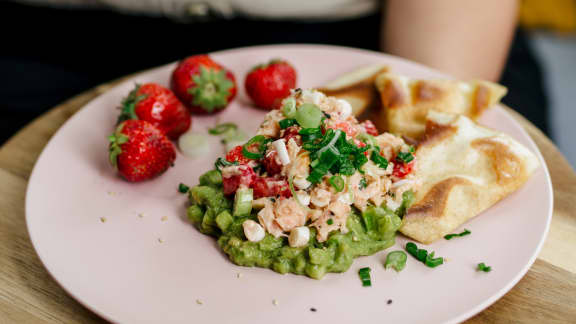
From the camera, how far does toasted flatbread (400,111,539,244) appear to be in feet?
6.13

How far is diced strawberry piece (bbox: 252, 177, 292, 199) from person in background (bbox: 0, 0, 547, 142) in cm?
151

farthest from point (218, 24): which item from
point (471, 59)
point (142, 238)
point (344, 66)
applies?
point (142, 238)

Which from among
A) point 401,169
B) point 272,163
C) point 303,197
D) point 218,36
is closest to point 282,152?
point 272,163

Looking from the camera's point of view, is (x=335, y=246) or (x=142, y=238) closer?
(x=335, y=246)

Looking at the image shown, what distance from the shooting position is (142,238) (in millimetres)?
1858

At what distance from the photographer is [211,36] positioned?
3.45 meters

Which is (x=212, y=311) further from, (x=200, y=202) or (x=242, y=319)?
(x=200, y=202)

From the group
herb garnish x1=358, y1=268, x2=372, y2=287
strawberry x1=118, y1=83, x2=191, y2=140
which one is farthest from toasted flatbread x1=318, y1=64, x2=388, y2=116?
herb garnish x1=358, y1=268, x2=372, y2=287

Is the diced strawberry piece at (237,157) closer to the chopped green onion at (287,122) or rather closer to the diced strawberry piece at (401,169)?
the chopped green onion at (287,122)

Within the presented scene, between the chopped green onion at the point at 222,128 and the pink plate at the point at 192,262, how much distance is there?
18 cm

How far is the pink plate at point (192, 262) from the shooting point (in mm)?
1594

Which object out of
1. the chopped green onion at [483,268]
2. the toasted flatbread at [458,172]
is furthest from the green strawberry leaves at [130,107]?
the chopped green onion at [483,268]

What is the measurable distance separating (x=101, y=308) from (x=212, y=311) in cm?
34

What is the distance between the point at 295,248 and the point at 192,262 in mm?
361
